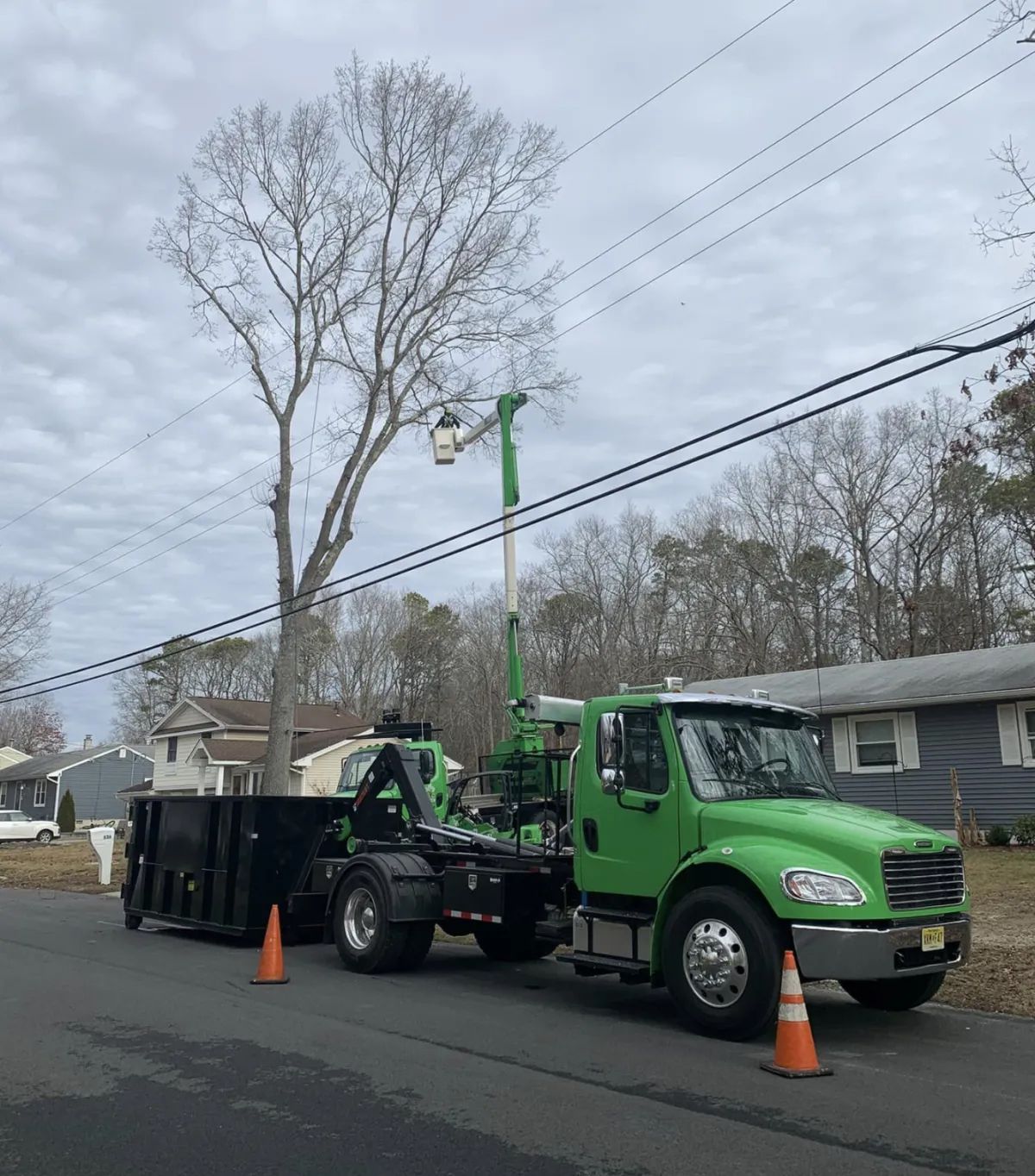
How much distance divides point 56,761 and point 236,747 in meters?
25.8

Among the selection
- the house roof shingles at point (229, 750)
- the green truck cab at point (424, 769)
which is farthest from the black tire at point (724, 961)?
the house roof shingles at point (229, 750)

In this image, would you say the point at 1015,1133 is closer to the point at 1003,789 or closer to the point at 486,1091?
the point at 486,1091

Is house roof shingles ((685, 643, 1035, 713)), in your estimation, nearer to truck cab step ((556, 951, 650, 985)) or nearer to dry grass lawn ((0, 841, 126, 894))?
truck cab step ((556, 951, 650, 985))

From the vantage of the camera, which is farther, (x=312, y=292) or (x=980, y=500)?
(x=980, y=500)

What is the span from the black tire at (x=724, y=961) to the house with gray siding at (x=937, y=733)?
13579mm

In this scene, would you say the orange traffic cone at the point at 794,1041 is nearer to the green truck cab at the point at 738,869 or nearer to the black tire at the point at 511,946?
the green truck cab at the point at 738,869

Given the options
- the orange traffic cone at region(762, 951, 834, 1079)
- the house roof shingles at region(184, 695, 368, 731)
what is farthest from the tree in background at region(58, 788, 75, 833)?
the orange traffic cone at region(762, 951, 834, 1079)

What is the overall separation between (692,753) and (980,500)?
31096 millimetres

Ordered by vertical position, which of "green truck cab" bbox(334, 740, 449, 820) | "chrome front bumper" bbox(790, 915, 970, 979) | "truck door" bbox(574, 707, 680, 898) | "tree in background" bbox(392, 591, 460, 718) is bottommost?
"chrome front bumper" bbox(790, 915, 970, 979)

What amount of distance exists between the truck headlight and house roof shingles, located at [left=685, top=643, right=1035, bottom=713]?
13855 millimetres

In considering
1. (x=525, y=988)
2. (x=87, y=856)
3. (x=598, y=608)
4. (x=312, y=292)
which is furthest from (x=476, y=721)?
(x=525, y=988)

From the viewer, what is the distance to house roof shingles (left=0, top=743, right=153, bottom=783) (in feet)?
212

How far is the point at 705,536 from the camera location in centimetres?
4428

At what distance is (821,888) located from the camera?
7.45m
